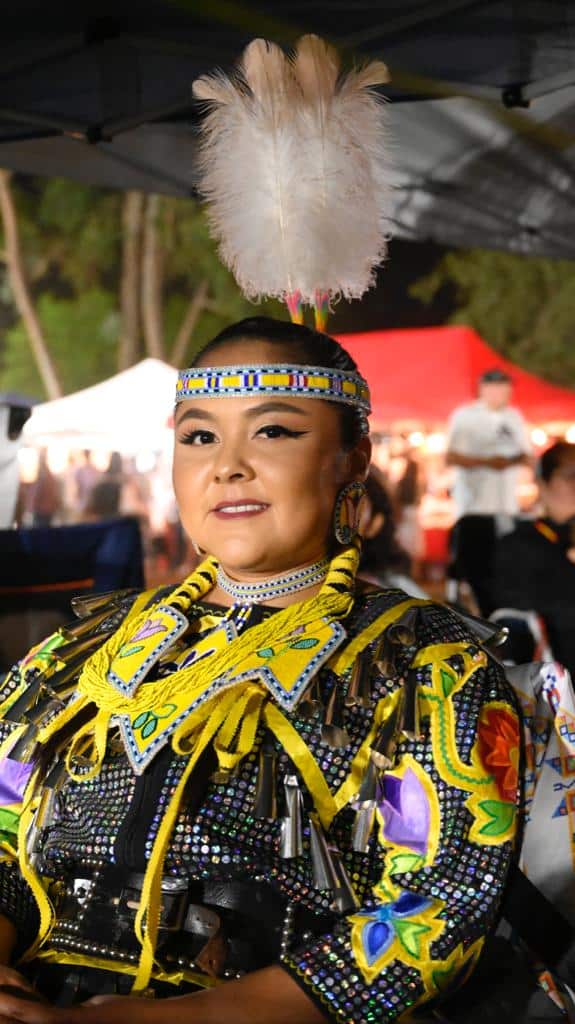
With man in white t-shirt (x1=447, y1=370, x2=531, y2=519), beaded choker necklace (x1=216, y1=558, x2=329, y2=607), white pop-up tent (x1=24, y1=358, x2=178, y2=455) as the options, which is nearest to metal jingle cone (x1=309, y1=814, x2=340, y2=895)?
beaded choker necklace (x1=216, y1=558, x2=329, y2=607)

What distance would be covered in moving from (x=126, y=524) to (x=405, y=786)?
2.79 m

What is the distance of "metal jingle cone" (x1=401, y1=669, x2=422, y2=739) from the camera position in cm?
182

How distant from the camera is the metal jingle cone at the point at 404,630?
1921 mm

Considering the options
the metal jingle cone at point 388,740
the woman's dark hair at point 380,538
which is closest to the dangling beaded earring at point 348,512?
the metal jingle cone at point 388,740

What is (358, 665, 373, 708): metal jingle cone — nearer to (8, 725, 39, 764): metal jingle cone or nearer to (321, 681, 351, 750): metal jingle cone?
(321, 681, 351, 750): metal jingle cone

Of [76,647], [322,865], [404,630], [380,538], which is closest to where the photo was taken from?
[322,865]

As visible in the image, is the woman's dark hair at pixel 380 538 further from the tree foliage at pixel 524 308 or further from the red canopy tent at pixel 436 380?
the tree foliage at pixel 524 308

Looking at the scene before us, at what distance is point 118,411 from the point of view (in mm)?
5965

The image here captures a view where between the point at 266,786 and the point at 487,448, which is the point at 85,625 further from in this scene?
the point at 487,448

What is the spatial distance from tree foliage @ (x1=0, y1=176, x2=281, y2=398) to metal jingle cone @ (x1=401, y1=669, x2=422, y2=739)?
15818 millimetres

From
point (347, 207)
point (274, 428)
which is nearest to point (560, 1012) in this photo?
point (274, 428)

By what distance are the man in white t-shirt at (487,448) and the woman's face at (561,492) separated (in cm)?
384

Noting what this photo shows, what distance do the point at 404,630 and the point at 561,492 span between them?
120 inches

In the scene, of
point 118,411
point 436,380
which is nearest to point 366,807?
point 118,411
